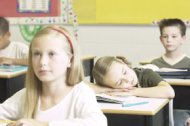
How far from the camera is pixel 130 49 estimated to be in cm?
482

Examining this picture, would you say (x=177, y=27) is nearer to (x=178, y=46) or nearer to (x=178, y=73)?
(x=178, y=46)

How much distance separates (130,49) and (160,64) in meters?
1.28

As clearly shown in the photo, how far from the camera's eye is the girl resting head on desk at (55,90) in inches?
66.2

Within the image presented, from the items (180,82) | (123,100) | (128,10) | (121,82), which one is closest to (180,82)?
Answer: (180,82)

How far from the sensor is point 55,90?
1.80 metres

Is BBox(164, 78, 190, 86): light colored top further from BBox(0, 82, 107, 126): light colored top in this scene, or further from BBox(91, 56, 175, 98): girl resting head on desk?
BBox(0, 82, 107, 126): light colored top

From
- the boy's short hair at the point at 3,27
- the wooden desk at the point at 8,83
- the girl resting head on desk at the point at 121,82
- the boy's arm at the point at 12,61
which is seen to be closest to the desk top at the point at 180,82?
the girl resting head on desk at the point at 121,82

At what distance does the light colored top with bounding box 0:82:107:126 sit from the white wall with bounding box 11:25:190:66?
119 inches

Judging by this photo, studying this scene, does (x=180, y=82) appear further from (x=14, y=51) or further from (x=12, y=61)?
(x=14, y=51)

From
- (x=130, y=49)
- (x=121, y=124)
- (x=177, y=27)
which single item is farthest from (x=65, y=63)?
(x=130, y=49)

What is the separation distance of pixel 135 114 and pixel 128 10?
290 centimetres

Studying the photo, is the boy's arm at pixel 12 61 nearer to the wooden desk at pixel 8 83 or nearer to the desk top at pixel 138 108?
the wooden desk at pixel 8 83

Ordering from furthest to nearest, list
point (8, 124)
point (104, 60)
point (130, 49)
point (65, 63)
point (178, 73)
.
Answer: point (130, 49) < point (178, 73) < point (104, 60) < point (65, 63) < point (8, 124)

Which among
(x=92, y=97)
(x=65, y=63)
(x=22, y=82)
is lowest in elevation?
(x=22, y=82)
